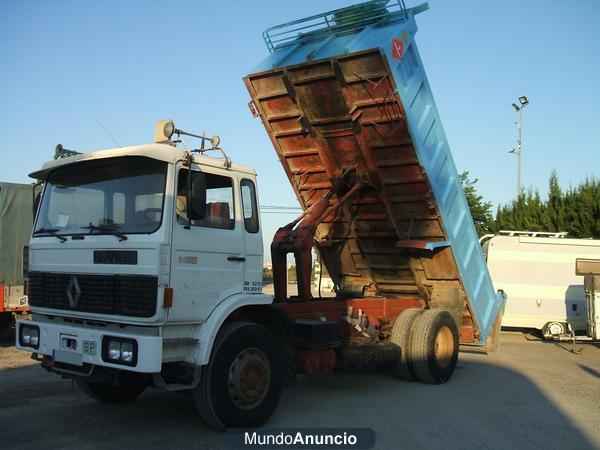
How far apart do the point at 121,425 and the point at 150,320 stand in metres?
1.65

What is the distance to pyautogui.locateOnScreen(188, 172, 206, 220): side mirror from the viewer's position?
5004mm

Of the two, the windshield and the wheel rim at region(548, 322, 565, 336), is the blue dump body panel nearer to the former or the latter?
the windshield

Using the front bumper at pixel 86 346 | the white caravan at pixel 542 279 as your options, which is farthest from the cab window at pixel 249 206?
the white caravan at pixel 542 279

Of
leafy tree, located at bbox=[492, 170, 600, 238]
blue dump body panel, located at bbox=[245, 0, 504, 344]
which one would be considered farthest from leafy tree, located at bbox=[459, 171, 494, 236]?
Result: blue dump body panel, located at bbox=[245, 0, 504, 344]

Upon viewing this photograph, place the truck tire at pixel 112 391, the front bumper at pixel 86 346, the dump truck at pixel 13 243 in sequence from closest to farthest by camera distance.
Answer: the front bumper at pixel 86 346
the truck tire at pixel 112 391
the dump truck at pixel 13 243

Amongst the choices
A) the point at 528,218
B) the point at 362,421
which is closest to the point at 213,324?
the point at 362,421

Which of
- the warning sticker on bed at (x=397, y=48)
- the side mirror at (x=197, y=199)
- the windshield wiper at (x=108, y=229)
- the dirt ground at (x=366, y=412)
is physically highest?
the warning sticker on bed at (x=397, y=48)

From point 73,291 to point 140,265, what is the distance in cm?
88

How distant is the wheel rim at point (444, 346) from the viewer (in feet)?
27.2

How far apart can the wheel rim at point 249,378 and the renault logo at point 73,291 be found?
158 centimetres

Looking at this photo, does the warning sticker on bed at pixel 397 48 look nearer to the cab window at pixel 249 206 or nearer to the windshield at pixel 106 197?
the cab window at pixel 249 206

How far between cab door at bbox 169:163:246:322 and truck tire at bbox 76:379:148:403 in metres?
1.57

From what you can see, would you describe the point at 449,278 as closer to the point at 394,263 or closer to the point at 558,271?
the point at 394,263

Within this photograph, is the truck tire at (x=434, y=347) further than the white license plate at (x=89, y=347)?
Yes
